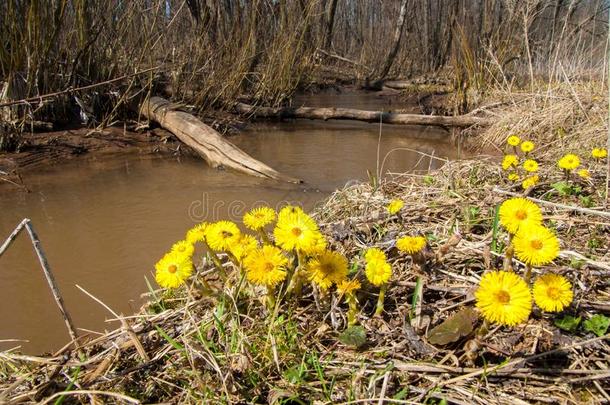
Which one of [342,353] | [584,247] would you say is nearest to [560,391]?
[342,353]

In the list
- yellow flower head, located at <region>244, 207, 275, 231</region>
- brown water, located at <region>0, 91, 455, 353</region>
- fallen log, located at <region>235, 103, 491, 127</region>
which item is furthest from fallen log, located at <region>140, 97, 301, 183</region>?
yellow flower head, located at <region>244, 207, 275, 231</region>

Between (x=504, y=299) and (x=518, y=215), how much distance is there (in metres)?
0.29

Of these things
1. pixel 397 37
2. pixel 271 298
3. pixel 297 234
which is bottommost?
pixel 271 298

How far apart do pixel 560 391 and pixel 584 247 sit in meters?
0.77

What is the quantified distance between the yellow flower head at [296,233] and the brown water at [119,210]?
1081 mm

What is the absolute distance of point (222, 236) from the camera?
1330 millimetres

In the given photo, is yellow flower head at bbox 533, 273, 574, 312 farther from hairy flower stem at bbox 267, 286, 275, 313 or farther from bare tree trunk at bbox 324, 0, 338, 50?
bare tree trunk at bbox 324, 0, 338, 50

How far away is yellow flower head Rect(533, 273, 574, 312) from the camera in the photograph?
100cm

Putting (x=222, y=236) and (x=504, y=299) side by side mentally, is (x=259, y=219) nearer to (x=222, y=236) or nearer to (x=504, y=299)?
(x=222, y=236)

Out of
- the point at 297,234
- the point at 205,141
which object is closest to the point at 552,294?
the point at 297,234

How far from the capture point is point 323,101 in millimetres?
9688

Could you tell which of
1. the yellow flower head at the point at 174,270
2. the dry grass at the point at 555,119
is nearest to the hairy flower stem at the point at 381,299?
the yellow flower head at the point at 174,270

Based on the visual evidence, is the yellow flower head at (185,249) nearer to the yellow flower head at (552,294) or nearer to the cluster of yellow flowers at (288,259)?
the cluster of yellow flowers at (288,259)

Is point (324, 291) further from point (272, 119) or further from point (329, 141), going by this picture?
point (272, 119)
